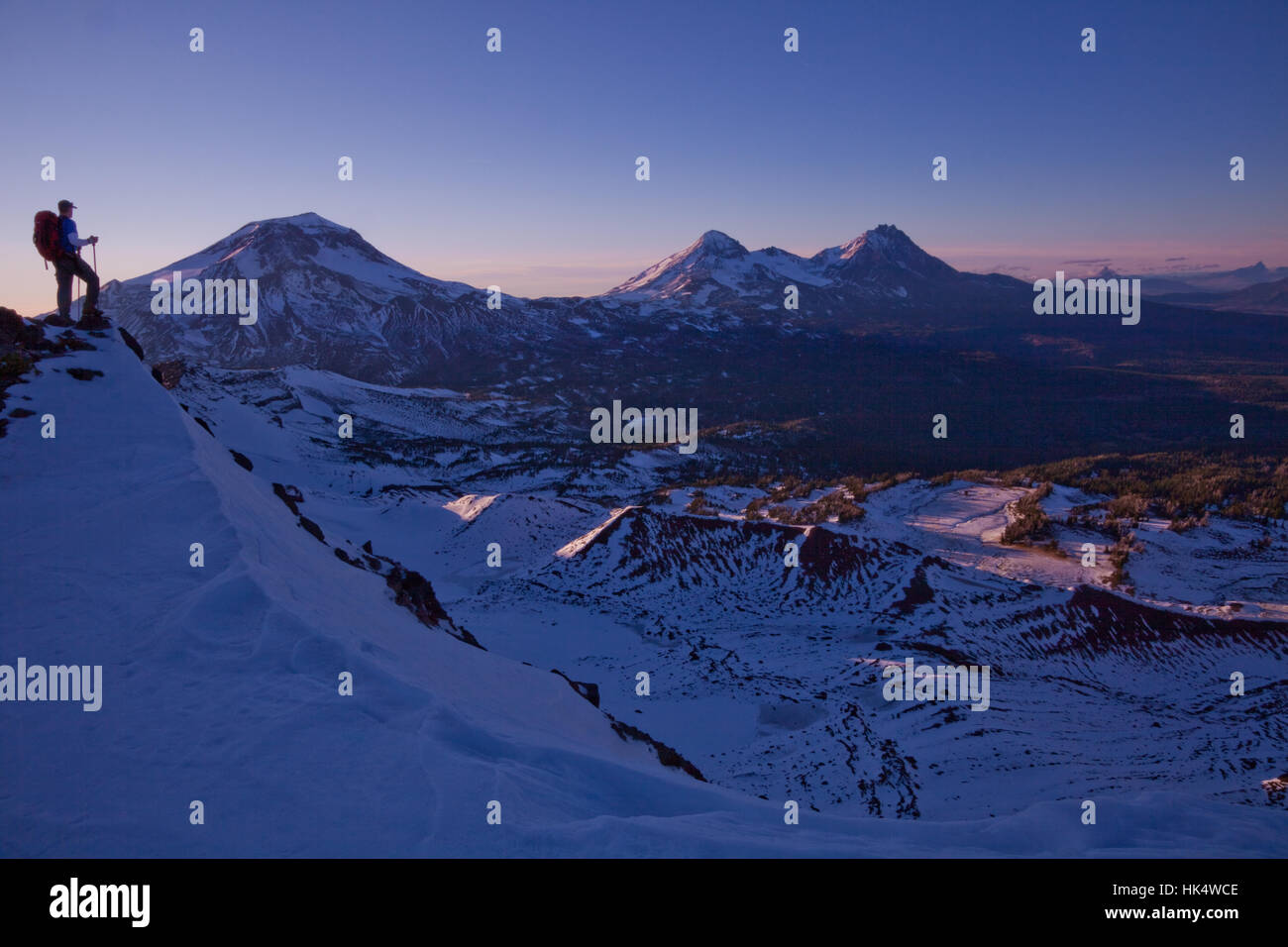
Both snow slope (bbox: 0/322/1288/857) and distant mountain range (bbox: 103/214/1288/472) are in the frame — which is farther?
distant mountain range (bbox: 103/214/1288/472)

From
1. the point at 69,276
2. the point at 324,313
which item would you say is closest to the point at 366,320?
the point at 324,313

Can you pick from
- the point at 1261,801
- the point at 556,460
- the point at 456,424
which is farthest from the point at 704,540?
the point at 456,424

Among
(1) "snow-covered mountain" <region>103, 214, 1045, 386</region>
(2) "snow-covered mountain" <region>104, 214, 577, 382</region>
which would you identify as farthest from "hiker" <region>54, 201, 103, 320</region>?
(2) "snow-covered mountain" <region>104, 214, 577, 382</region>

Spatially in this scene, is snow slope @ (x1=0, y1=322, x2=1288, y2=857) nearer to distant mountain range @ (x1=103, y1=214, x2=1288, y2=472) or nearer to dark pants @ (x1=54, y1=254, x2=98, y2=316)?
dark pants @ (x1=54, y1=254, x2=98, y2=316)

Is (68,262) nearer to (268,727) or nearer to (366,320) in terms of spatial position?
(268,727)

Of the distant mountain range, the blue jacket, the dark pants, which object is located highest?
the distant mountain range

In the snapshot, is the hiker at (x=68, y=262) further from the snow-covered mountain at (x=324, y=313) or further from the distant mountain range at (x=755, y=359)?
the snow-covered mountain at (x=324, y=313)

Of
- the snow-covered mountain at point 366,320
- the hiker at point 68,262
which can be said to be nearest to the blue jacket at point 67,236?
the hiker at point 68,262
